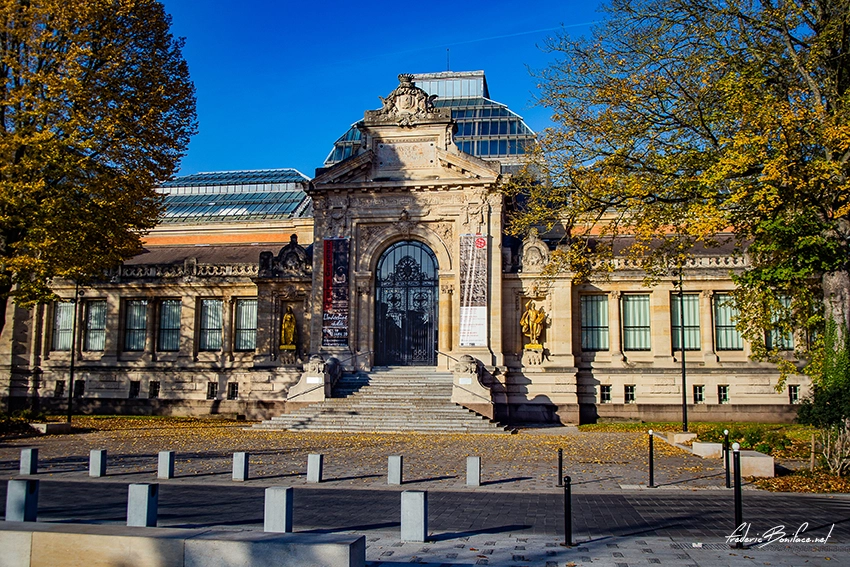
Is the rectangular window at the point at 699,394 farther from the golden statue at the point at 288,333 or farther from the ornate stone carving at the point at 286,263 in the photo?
the ornate stone carving at the point at 286,263

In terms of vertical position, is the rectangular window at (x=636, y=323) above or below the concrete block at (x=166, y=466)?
above

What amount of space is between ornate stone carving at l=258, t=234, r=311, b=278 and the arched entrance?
421 centimetres

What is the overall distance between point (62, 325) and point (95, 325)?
2.15 meters

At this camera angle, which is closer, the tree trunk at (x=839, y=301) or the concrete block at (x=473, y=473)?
the concrete block at (x=473, y=473)

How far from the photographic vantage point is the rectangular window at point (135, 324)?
43.3 metres

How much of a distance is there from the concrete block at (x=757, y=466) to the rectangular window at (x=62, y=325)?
1531 inches

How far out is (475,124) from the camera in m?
54.7

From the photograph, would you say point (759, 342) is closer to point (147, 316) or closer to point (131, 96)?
point (131, 96)

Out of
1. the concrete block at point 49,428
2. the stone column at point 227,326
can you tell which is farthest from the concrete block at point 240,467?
the stone column at point 227,326

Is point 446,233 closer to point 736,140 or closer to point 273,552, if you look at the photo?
point 736,140

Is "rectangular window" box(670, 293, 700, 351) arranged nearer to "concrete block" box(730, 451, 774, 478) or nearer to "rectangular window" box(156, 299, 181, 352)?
"concrete block" box(730, 451, 774, 478)

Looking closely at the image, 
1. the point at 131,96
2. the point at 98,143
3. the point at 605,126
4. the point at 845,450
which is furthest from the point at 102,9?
the point at 845,450

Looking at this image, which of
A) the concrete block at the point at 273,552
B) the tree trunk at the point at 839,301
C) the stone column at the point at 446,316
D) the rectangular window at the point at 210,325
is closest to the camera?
the concrete block at the point at 273,552

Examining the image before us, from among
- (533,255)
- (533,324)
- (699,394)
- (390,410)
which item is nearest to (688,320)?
(699,394)
